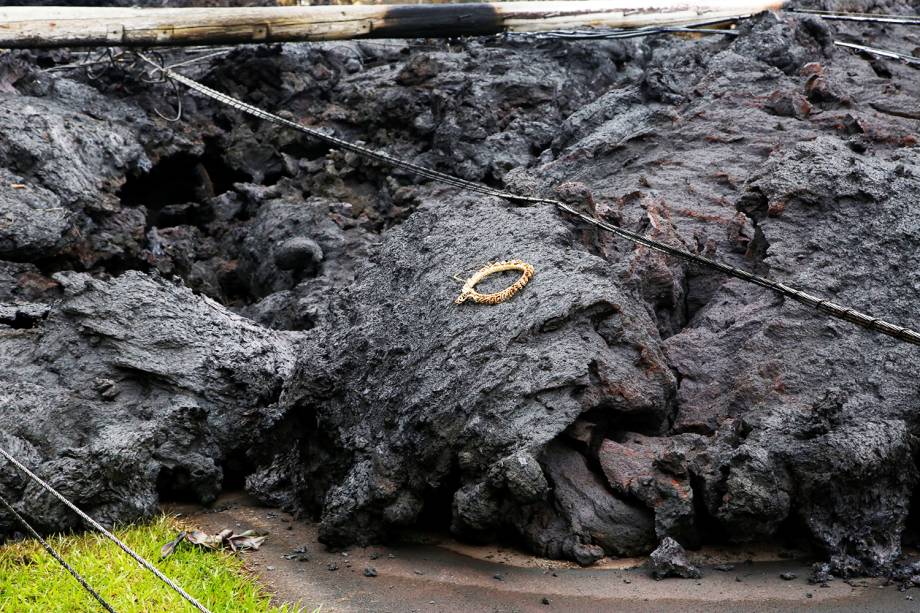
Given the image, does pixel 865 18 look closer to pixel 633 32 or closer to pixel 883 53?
pixel 883 53

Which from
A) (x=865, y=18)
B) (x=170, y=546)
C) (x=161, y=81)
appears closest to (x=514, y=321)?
(x=170, y=546)

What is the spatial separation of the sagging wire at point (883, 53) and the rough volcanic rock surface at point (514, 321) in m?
0.11

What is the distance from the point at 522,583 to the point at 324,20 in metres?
5.68

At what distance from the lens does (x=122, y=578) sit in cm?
470

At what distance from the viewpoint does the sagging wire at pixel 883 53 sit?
7.98 m

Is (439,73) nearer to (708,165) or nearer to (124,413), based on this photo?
(708,165)

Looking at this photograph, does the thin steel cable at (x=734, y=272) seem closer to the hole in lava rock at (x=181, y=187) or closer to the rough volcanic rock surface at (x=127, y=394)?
the hole in lava rock at (x=181, y=187)

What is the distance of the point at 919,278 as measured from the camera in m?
5.08

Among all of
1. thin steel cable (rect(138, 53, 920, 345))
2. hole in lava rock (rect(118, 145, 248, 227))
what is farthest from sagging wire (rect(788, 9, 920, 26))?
hole in lava rock (rect(118, 145, 248, 227))

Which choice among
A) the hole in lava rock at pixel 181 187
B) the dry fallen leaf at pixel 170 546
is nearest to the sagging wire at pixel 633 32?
the hole in lava rock at pixel 181 187

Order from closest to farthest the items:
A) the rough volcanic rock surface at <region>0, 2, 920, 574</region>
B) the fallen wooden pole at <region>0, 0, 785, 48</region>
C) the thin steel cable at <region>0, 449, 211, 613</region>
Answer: the thin steel cable at <region>0, 449, 211, 613</region> < the rough volcanic rock surface at <region>0, 2, 920, 574</region> < the fallen wooden pole at <region>0, 0, 785, 48</region>

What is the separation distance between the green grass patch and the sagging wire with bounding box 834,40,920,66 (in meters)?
6.43

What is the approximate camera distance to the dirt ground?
13.9ft

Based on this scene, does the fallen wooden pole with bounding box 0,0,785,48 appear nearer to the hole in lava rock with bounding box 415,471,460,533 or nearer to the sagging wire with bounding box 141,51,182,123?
the sagging wire with bounding box 141,51,182,123
